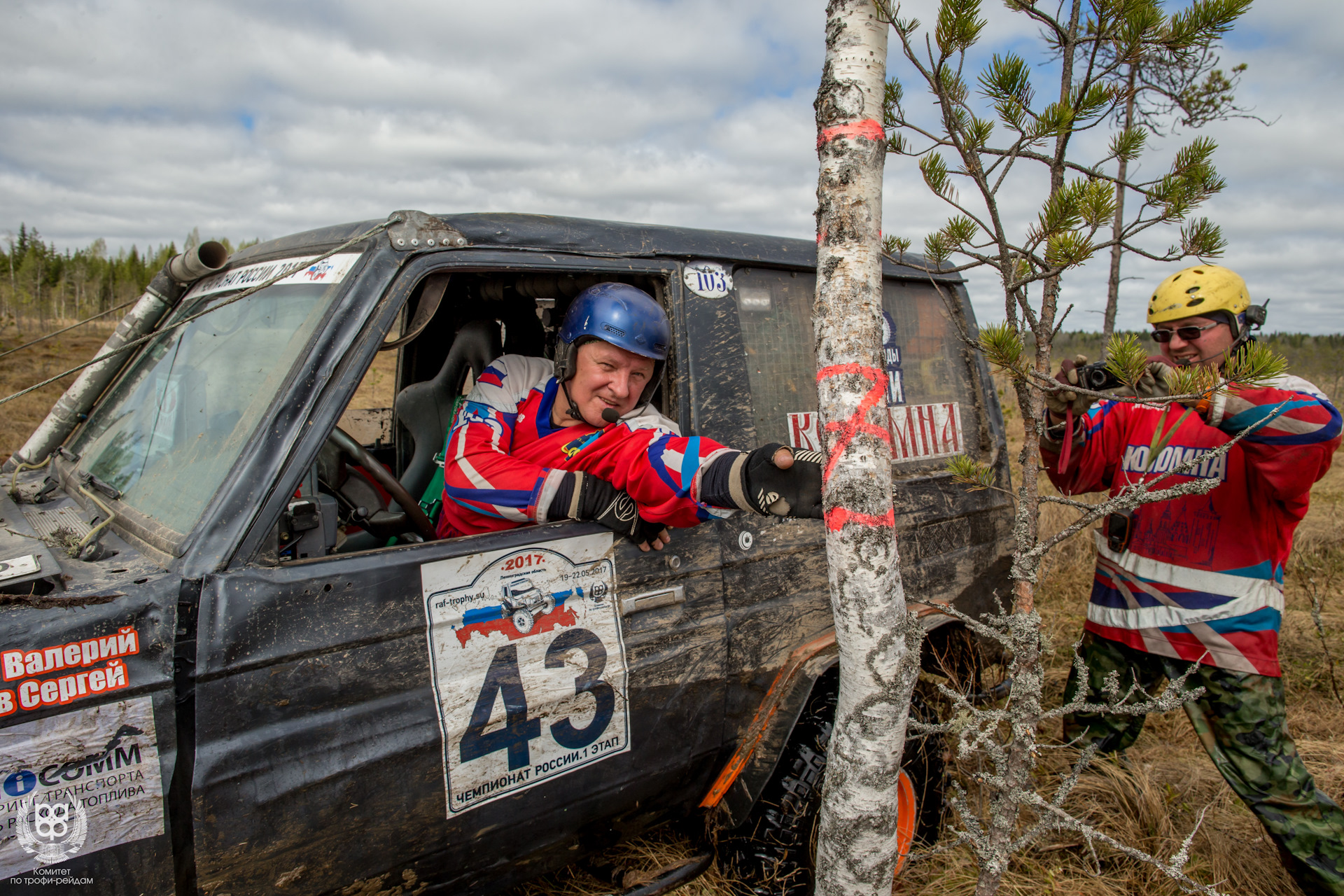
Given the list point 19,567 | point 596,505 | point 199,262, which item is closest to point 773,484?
point 596,505

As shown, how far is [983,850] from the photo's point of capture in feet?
6.00

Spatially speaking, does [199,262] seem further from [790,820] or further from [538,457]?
[790,820]

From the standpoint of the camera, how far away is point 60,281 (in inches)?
1902

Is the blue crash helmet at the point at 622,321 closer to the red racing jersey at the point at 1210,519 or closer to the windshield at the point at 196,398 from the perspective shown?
the windshield at the point at 196,398

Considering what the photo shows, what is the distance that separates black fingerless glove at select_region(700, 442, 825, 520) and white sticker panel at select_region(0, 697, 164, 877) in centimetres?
130

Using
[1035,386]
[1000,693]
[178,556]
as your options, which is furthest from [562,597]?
[1000,693]

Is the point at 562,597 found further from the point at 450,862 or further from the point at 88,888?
the point at 88,888

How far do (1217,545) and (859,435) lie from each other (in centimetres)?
189

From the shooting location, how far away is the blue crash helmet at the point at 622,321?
7.29 ft

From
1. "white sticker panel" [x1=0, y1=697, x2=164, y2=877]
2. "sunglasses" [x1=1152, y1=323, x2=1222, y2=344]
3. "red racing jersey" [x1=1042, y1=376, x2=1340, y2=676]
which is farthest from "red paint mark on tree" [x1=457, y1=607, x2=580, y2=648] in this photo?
"sunglasses" [x1=1152, y1=323, x2=1222, y2=344]

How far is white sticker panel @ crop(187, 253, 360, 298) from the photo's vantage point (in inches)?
77.5

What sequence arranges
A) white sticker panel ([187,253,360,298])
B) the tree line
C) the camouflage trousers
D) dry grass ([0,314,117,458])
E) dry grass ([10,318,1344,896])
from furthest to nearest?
the tree line → dry grass ([0,314,117,458]) → dry grass ([10,318,1344,896]) → the camouflage trousers → white sticker panel ([187,253,360,298])

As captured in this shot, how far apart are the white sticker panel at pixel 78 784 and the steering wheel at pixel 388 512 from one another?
95cm

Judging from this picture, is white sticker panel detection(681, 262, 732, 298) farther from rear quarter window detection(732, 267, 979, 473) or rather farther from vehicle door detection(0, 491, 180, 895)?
vehicle door detection(0, 491, 180, 895)
